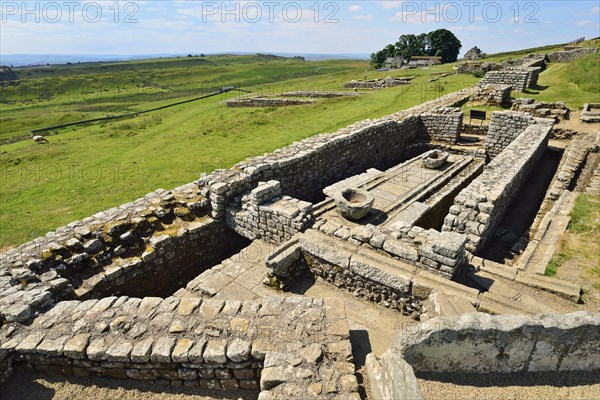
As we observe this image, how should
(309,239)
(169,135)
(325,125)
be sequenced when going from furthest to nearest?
(169,135)
(325,125)
(309,239)

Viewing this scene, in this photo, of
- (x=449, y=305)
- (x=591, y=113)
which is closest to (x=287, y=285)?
(x=449, y=305)

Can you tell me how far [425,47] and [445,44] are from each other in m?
5.45

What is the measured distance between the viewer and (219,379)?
17.3 feet

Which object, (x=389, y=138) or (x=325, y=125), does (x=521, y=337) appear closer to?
(x=389, y=138)

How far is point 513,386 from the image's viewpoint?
4.25m

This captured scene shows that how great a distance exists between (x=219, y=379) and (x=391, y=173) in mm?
10133

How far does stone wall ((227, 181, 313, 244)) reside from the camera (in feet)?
28.1

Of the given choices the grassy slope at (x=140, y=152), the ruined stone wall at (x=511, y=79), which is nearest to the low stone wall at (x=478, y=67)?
the grassy slope at (x=140, y=152)

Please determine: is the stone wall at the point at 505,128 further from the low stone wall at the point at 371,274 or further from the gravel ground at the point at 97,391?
the gravel ground at the point at 97,391

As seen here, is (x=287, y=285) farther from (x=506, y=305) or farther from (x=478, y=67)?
(x=478, y=67)

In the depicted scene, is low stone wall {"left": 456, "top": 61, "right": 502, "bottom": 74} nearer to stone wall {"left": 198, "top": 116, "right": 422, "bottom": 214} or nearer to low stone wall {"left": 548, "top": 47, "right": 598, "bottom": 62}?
low stone wall {"left": 548, "top": 47, "right": 598, "bottom": 62}

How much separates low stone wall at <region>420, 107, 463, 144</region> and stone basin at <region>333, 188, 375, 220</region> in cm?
970

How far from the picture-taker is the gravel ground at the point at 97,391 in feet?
17.5

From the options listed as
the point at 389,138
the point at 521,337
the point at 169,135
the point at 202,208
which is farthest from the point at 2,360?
the point at 169,135
